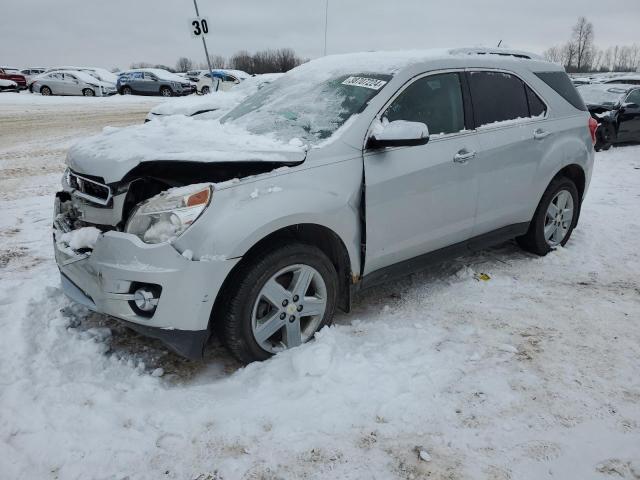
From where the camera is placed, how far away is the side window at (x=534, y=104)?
427 cm

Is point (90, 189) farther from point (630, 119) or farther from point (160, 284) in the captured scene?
point (630, 119)

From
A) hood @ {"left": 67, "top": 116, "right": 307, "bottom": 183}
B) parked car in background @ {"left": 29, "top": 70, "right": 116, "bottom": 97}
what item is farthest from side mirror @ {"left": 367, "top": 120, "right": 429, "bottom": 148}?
parked car in background @ {"left": 29, "top": 70, "right": 116, "bottom": 97}

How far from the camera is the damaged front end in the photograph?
257cm

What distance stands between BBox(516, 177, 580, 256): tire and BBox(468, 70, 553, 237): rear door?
0.23 meters

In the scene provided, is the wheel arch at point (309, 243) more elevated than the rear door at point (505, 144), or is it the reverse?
the rear door at point (505, 144)

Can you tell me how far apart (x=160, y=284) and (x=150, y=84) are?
28.6m

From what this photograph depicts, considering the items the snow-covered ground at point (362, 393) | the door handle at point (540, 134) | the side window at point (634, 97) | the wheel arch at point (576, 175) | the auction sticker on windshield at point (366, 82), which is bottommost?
the snow-covered ground at point (362, 393)

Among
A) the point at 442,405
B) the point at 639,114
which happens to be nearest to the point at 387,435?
the point at 442,405

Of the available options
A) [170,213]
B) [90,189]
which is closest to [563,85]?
[170,213]

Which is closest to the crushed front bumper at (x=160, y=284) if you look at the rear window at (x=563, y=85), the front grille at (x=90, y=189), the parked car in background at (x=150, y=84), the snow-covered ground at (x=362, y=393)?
the front grille at (x=90, y=189)

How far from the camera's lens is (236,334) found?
2803mm

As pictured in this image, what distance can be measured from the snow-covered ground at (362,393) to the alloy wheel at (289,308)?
0.11 m

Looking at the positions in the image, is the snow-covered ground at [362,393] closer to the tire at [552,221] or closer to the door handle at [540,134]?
the tire at [552,221]

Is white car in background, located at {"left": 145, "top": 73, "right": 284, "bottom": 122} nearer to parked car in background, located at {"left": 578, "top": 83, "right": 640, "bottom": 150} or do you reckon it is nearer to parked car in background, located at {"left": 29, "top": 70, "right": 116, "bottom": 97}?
parked car in background, located at {"left": 578, "top": 83, "right": 640, "bottom": 150}
